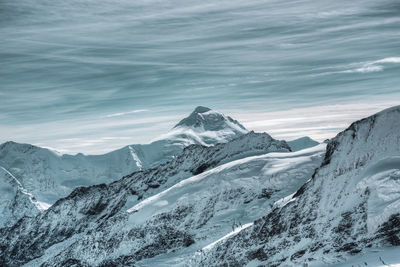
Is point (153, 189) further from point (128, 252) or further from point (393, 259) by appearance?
point (393, 259)

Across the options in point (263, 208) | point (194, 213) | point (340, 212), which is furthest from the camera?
point (194, 213)

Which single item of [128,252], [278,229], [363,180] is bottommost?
[128,252]

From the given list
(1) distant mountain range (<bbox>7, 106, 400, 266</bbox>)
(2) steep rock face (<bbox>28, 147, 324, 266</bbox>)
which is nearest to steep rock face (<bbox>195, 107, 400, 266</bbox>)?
(1) distant mountain range (<bbox>7, 106, 400, 266</bbox>)

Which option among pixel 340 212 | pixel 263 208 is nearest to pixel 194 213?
pixel 263 208

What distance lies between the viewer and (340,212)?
85.9 metres

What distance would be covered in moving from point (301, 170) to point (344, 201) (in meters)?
47.2

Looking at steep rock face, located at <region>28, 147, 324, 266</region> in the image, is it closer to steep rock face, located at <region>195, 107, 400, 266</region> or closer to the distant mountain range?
the distant mountain range

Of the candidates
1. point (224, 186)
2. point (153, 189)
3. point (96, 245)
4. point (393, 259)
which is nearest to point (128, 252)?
point (96, 245)

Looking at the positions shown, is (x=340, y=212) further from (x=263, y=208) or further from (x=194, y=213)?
(x=194, y=213)

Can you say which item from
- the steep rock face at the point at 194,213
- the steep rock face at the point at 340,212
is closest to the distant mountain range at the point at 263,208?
the steep rock face at the point at 340,212

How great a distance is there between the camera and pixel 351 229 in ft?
257

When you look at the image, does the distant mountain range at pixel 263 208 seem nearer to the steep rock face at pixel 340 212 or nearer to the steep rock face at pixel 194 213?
the steep rock face at pixel 340 212

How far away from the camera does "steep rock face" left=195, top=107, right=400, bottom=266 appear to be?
73.4 meters

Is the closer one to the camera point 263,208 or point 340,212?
point 340,212
